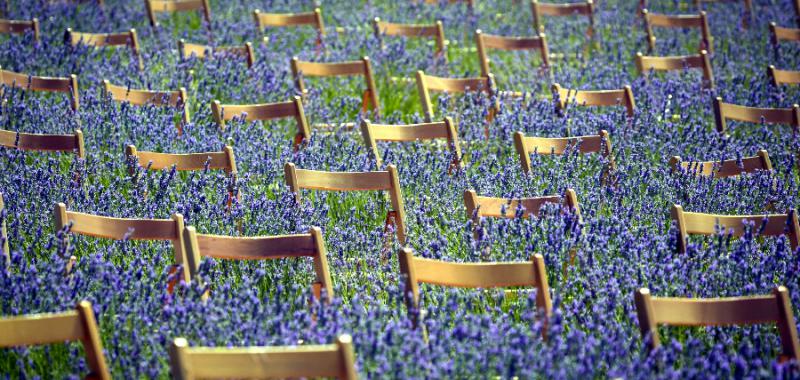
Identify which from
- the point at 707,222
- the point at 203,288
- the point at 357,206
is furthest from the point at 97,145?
the point at 707,222

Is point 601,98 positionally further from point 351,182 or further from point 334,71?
point 351,182

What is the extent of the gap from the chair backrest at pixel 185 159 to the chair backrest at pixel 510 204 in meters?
1.14

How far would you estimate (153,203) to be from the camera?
397 centimetres

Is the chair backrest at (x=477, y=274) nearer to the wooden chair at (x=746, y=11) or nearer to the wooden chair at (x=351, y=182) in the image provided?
the wooden chair at (x=351, y=182)

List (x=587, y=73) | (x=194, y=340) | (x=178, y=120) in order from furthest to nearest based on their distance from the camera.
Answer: (x=587, y=73) → (x=178, y=120) → (x=194, y=340)

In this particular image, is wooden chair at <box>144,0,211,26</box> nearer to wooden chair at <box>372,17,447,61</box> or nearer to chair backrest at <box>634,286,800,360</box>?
wooden chair at <box>372,17,447,61</box>

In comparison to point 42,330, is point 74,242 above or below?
below

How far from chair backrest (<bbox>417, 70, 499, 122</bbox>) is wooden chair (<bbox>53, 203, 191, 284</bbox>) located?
8.34 feet

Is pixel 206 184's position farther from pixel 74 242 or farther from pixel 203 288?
pixel 203 288

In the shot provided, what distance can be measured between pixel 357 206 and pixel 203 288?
1.60m

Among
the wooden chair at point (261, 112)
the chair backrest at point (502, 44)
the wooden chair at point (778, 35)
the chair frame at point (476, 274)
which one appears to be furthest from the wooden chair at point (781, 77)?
the chair frame at point (476, 274)

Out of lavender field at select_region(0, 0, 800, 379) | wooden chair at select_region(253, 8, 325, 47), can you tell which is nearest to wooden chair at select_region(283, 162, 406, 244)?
lavender field at select_region(0, 0, 800, 379)

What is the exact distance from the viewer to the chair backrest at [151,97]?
17.0 feet

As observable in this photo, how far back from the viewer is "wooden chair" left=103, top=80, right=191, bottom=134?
5191 mm
